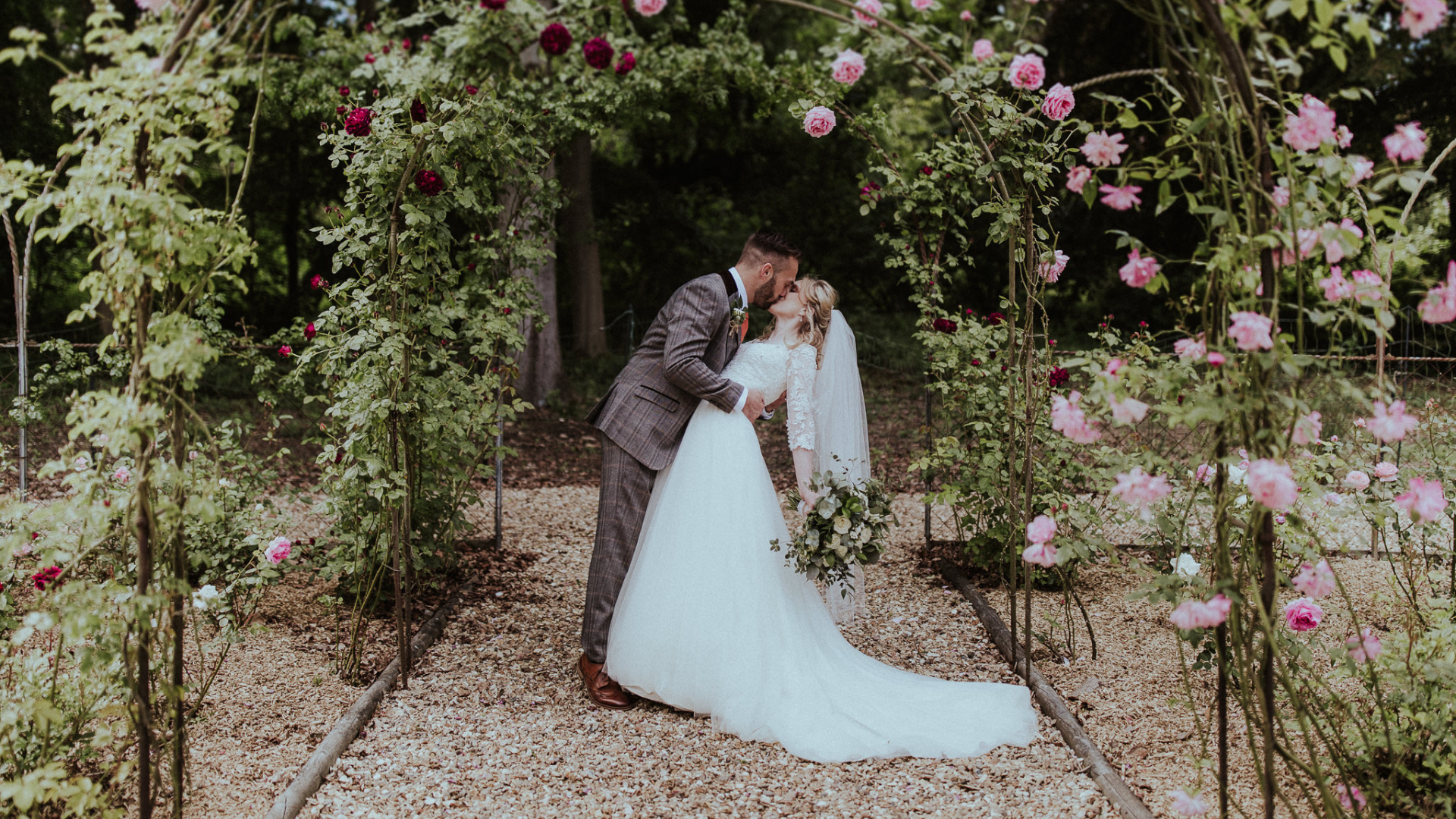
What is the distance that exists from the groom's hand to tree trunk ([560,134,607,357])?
8194 millimetres

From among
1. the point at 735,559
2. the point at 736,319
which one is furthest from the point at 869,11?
the point at 735,559

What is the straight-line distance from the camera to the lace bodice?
3609 millimetres

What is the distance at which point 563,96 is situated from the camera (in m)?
7.22

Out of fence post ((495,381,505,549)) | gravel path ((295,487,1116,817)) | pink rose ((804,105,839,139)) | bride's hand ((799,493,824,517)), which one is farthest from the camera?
fence post ((495,381,505,549))

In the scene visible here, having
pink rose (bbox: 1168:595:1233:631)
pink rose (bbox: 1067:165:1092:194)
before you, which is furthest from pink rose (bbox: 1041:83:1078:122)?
pink rose (bbox: 1168:595:1233:631)

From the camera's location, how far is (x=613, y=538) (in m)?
3.66

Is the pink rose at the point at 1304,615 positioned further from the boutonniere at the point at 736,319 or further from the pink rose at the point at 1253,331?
the boutonniere at the point at 736,319

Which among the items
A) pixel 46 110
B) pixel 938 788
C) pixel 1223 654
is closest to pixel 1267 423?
pixel 1223 654

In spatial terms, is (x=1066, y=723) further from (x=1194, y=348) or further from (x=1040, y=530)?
(x=1194, y=348)

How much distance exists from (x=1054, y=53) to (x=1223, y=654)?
11.2 meters

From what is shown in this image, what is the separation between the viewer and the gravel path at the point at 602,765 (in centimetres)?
285

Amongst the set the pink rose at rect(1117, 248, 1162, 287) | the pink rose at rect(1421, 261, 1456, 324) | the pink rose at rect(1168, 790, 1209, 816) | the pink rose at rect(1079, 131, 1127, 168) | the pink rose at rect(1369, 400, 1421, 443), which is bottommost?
the pink rose at rect(1168, 790, 1209, 816)

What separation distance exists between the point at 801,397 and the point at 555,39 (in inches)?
60.7

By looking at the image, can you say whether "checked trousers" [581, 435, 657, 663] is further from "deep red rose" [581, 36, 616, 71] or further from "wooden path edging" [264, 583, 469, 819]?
"deep red rose" [581, 36, 616, 71]
